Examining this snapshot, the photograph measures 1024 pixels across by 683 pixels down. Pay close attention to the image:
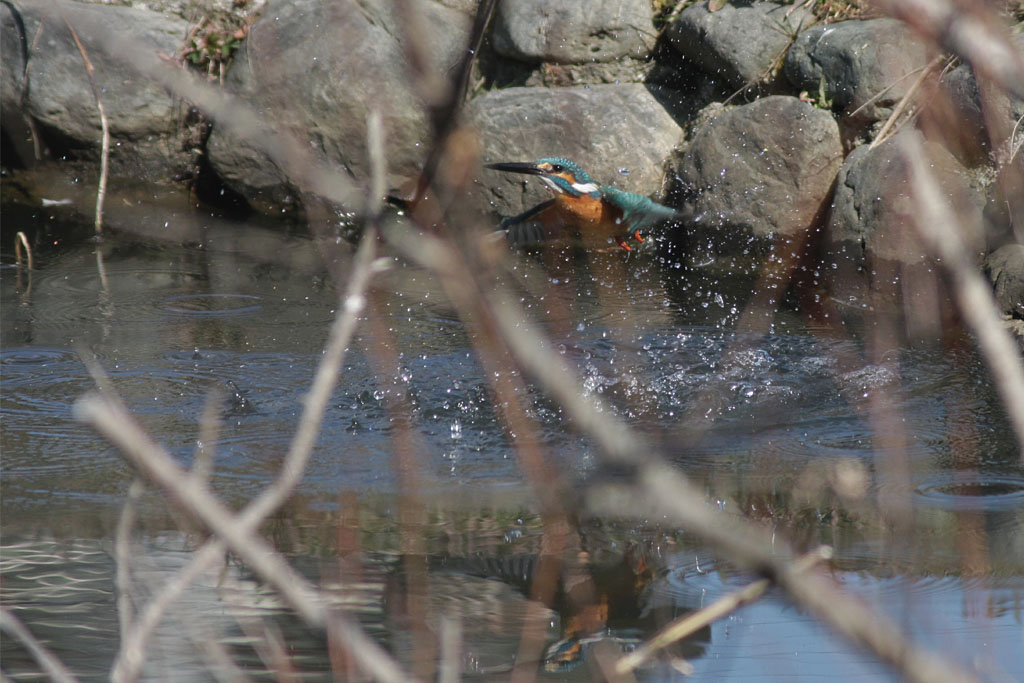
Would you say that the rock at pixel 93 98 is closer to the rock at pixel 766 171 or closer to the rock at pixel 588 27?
the rock at pixel 588 27

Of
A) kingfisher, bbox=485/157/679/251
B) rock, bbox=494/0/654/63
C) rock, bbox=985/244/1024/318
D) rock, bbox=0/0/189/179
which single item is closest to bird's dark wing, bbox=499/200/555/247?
kingfisher, bbox=485/157/679/251

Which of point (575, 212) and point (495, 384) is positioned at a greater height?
point (575, 212)

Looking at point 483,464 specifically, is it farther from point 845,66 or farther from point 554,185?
point 845,66

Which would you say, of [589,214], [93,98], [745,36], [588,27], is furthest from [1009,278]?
[93,98]

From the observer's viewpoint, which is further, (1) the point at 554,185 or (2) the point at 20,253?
(2) the point at 20,253

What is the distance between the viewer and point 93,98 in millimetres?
7203

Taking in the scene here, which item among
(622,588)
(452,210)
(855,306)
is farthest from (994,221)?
(452,210)

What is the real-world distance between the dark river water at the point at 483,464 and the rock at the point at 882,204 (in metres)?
0.37

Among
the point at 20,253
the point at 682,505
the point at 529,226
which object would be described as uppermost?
the point at 20,253

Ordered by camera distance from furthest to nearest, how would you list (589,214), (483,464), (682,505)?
(589,214) < (483,464) < (682,505)

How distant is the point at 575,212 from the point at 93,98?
4187mm

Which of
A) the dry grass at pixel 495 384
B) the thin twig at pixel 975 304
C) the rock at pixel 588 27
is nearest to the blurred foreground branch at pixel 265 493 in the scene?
the dry grass at pixel 495 384

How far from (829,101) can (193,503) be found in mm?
5916

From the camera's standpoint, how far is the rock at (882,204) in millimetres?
5156
